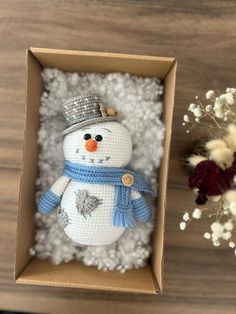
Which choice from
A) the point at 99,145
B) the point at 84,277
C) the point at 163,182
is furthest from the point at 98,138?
the point at 84,277

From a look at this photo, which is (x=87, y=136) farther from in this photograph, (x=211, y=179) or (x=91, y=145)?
(x=211, y=179)

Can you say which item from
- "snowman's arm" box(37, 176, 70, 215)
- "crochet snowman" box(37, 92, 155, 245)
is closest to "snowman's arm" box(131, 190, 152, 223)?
"crochet snowman" box(37, 92, 155, 245)

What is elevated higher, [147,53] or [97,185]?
[147,53]

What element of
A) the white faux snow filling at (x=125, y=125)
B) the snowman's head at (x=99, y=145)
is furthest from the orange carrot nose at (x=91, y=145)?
the white faux snow filling at (x=125, y=125)

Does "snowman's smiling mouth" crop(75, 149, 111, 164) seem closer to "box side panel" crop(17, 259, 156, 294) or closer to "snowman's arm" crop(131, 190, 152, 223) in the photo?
"snowman's arm" crop(131, 190, 152, 223)

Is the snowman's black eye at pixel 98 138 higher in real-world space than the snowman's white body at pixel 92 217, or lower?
higher

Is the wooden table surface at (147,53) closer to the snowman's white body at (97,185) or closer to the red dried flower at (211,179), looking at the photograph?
the snowman's white body at (97,185)

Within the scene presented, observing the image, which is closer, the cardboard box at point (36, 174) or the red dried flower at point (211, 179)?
the red dried flower at point (211, 179)

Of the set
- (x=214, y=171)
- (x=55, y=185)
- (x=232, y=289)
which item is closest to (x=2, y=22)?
(x=55, y=185)
